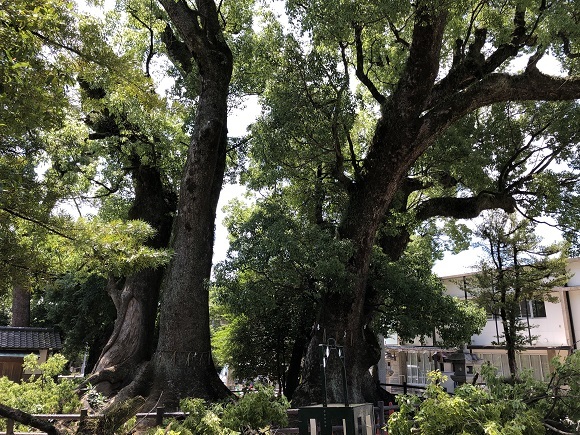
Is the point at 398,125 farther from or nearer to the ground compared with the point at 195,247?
farther from the ground

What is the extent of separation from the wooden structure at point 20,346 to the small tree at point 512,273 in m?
14.7

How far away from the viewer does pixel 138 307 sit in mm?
11625

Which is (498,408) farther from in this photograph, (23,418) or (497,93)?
(497,93)

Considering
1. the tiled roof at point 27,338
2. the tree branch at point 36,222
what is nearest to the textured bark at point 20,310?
the tiled roof at point 27,338

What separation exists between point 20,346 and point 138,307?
14.8 ft

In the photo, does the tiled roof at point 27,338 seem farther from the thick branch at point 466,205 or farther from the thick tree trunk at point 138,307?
the thick branch at point 466,205

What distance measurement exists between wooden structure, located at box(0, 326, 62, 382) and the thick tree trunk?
3093 mm

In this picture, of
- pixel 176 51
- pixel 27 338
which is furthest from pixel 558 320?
pixel 27 338

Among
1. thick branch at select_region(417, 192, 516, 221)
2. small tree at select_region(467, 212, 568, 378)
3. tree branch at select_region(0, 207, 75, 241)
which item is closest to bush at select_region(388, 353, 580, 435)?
tree branch at select_region(0, 207, 75, 241)

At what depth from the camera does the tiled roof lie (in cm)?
1311

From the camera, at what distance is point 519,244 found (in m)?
16.4

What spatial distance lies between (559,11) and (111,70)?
23.2 ft

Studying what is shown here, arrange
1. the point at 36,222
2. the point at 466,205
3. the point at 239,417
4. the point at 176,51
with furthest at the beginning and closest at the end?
the point at 176,51 < the point at 466,205 < the point at 239,417 < the point at 36,222

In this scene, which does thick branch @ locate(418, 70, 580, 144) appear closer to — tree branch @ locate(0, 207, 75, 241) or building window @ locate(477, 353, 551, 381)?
tree branch @ locate(0, 207, 75, 241)
